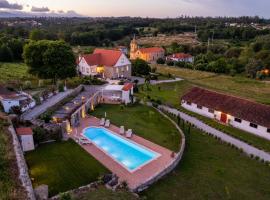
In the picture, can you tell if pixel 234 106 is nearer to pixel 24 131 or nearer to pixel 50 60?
pixel 24 131

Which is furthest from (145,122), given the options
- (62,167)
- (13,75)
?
(13,75)

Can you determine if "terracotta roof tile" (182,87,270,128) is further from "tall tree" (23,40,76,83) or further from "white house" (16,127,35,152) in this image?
"white house" (16,127,35,152)

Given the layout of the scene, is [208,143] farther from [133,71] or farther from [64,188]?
[133,71]

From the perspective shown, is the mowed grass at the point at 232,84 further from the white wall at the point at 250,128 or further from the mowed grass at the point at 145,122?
the mowed grass at the point at 145,122

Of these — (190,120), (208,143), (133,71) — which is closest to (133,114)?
(190,120)

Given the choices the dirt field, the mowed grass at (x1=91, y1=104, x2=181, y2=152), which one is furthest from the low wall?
the dirt field

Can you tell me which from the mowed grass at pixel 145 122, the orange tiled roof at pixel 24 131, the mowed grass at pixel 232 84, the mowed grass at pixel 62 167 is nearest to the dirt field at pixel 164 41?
the mowed grass at pixel 232 84
